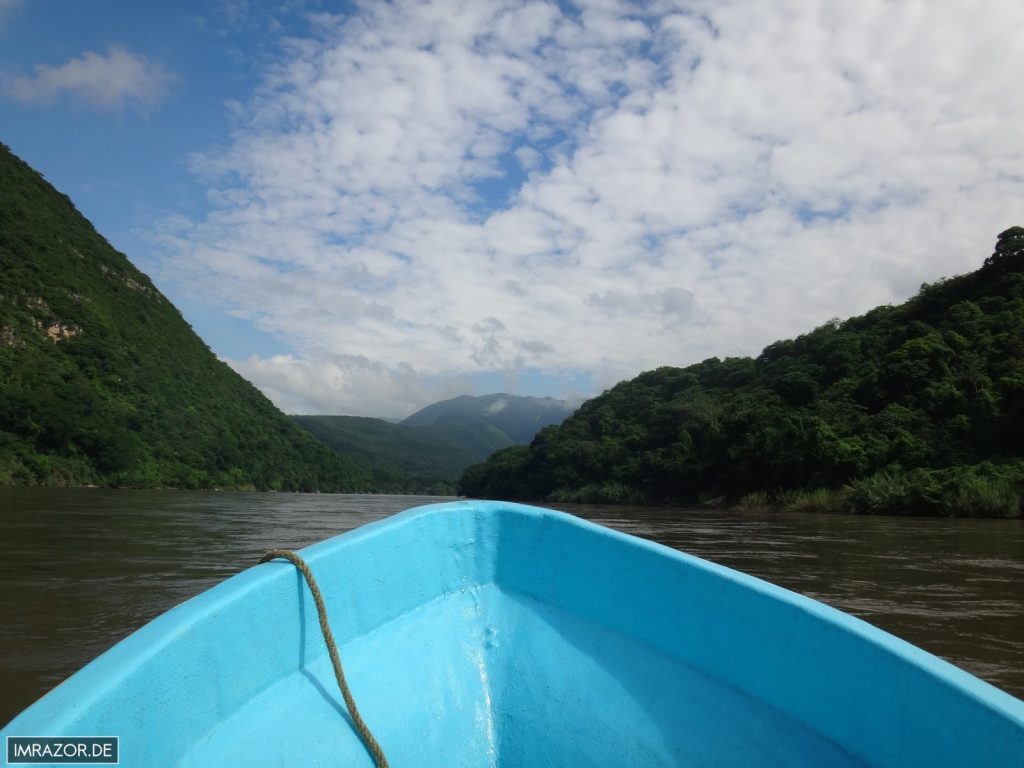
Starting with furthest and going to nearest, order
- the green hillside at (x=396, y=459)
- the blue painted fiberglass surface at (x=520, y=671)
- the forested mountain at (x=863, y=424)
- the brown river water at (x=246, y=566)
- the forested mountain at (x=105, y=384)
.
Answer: the green hillside at (x=396, y=459) → the forested mountain at (x=105, y=384) → the forested mountain at (x=863, y=424) → the brown river water at (x=246, y=566) → the blue painted fiberglass surface at (x=520, y=671)

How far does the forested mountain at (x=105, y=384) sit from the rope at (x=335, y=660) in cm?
4432

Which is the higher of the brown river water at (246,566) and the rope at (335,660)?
the rope at (335,660)

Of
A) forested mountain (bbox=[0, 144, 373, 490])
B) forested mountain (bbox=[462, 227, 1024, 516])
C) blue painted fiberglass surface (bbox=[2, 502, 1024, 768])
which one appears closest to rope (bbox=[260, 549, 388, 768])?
blue painted fiberglass surface (bbox=[2, 502, 1024, 768])

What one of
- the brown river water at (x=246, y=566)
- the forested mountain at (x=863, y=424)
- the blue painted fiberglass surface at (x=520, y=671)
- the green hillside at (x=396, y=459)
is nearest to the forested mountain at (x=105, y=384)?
the green hillside at (x=396, y=459)

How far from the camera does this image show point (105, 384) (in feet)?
172

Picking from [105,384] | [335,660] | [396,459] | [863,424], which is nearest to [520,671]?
[335,660]

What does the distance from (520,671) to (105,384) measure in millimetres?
60372

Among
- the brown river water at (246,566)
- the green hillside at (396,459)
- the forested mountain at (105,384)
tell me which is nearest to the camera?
the brown river water at (246,566)

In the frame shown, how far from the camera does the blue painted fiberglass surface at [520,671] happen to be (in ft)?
5.07

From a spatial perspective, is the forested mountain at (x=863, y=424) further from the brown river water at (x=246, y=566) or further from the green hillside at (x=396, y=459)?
the green hillside at (x=396, y=459)

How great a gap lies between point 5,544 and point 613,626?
34.4ft

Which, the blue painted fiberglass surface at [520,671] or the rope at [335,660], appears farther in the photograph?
the rope at [335,660]

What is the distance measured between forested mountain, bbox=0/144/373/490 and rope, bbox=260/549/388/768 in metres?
44.3

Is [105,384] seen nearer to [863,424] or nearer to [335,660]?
[863,424]
